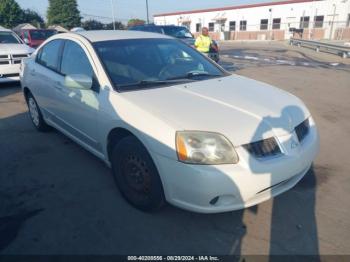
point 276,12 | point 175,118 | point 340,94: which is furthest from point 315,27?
point 175,118

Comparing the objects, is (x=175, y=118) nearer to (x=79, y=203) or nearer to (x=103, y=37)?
(x=79, y=203)

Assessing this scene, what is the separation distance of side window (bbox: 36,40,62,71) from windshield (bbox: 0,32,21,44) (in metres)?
6.28

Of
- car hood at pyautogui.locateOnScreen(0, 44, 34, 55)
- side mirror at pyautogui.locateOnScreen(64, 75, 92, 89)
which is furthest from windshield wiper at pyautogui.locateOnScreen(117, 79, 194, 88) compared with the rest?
car hood at pyautogui.locateOnScreen(0, 44, 34, 55)

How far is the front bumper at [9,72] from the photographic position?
28.2 feet

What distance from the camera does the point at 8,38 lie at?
10125 millimetres

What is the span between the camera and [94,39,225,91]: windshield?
10.7 ft

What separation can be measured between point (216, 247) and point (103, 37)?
8.97ft

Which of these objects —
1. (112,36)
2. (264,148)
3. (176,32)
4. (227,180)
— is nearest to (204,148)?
(227,180)

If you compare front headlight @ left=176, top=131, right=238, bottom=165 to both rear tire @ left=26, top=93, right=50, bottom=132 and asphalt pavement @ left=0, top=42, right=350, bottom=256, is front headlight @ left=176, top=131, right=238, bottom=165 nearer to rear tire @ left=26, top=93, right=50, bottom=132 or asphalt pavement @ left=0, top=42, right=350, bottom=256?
asphalt pavement @ left=0, top=42, right=350, bottom=256

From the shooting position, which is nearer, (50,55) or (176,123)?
(176,123)

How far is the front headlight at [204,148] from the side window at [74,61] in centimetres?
146

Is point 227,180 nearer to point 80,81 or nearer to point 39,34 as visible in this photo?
point 80,81

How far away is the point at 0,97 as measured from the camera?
7.95 metres

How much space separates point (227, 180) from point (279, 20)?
43.8m
